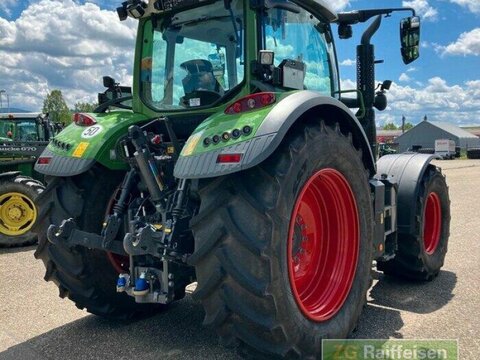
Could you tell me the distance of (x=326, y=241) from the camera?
11.8 ft

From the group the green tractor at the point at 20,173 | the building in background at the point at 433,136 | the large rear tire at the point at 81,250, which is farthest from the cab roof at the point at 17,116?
the building in background at the point at 433,136

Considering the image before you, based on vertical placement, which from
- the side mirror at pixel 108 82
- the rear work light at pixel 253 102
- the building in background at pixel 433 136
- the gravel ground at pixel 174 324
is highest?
the side mirror at pixel 108 82

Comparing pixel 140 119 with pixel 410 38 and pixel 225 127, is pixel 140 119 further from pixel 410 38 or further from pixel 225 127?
pixel 410 38

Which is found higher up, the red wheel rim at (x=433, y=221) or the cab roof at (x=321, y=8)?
the cab roof at (x=321, y=8)

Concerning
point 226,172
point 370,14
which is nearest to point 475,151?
point 370,14

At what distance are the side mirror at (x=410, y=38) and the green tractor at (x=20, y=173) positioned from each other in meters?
5.63

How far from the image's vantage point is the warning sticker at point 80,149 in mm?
3517

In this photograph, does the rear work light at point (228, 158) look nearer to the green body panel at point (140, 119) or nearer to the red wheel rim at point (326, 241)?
the green body panel at point (140, 119)

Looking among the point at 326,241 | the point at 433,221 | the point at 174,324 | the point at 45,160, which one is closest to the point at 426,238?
the point at 433,221

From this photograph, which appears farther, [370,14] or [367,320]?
[370,14]

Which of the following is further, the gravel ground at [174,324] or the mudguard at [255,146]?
the gravel ground at [174,324]

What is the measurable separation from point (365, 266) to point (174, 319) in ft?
5.07

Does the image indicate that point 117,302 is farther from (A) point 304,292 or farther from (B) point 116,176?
(A) point 304,292

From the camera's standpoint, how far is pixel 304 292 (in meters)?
3.38
